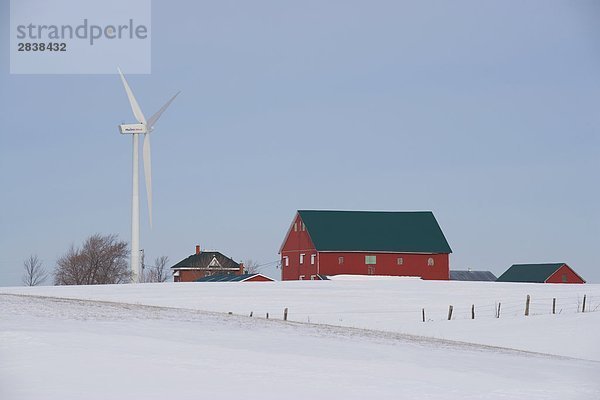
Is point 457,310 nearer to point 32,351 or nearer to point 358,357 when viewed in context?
point 358,357

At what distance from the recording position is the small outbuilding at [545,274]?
11925cm

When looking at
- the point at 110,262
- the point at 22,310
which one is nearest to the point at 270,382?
the point at 22,310

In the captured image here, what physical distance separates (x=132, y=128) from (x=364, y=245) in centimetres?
3170

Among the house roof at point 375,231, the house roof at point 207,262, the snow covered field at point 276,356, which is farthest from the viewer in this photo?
the house roof at point 207,262

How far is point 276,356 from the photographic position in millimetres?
25641

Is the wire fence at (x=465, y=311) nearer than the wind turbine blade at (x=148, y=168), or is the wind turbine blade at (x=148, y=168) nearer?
the wire fence at (x=465, y=311)

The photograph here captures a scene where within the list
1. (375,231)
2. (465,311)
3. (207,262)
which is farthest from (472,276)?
(465,311)

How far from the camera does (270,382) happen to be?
21531 mm

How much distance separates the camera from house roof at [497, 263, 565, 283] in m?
121

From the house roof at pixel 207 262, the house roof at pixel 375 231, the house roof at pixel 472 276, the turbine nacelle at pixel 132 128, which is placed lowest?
the house roof at pixel 472 276

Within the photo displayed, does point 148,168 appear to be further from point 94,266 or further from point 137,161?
point 94,266

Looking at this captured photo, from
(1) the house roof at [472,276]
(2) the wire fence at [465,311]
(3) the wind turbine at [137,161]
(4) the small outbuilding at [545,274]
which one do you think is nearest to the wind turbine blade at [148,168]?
(3) the wind turbine at [137,161]

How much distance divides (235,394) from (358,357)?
7496 mm

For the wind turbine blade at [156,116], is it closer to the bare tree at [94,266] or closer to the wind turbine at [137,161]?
the wind turbine at [137,161]
